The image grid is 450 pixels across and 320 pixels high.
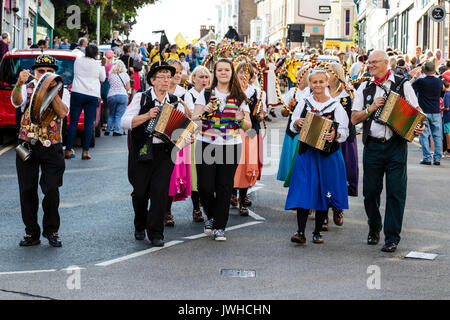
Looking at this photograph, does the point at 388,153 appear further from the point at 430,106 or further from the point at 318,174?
the point at 430,106

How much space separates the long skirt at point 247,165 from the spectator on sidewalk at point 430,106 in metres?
6.61

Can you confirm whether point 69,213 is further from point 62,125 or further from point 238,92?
point 238,92

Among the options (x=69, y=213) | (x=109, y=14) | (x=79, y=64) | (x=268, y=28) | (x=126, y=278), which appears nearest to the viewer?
(x=126, y=278)

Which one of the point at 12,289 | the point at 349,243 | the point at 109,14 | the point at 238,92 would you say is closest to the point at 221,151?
the point at 238,92

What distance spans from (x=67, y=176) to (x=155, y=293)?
7258 millimetres

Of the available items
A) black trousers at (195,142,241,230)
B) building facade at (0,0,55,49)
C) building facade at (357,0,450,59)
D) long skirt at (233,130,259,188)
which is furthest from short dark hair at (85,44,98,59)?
building facade at (357,0,450,59)

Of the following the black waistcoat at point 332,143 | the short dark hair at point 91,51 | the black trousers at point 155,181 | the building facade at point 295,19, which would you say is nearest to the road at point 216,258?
the black trousers at point 155,181

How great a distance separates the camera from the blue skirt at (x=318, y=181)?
9055 mm

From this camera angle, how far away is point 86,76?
15.8 metres

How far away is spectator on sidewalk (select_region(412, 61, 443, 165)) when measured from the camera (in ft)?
55.6

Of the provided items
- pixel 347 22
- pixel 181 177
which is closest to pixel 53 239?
pixel 181 177

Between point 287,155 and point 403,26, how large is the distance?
36779 mm

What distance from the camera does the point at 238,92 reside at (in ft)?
30.5

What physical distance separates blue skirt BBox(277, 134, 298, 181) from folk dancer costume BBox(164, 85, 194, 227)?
1.43m
